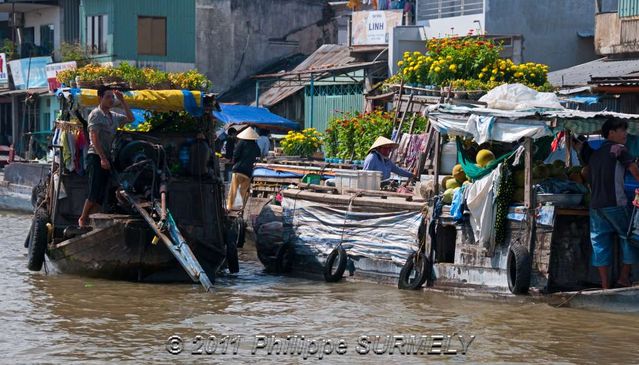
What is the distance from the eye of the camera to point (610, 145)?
10992 mm

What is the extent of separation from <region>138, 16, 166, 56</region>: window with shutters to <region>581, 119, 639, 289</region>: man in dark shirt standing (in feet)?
73.6

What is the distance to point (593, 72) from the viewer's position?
18.9 metres

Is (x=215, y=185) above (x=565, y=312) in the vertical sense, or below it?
above

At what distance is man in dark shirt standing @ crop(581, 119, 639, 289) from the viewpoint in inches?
424

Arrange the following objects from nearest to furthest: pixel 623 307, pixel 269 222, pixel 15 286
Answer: pixel 623 307, pixel 15 286, pixel 269 222

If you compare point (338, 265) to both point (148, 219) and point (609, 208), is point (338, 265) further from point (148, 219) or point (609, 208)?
point (609, 208)

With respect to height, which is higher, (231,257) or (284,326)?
(231,257)

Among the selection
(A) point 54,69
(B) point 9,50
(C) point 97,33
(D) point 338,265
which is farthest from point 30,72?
(D) point 338,265

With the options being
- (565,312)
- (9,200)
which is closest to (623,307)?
(565,312)

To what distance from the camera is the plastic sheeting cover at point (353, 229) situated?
12.6m

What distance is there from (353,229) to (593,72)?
23.7 ft

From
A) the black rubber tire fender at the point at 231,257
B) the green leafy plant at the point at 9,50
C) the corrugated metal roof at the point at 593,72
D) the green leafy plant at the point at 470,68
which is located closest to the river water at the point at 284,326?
the black rubber tire fender at the point at 231,257

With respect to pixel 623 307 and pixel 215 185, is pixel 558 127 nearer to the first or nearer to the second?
pixel 623 307

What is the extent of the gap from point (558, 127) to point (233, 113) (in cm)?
1382
